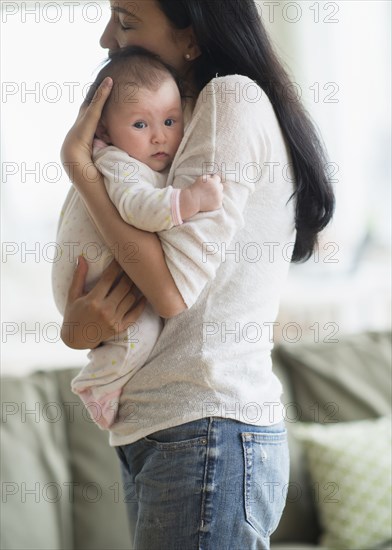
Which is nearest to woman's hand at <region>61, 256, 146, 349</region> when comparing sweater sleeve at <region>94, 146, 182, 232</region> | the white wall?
sweater sleeve at <region>94, 146, 182, 232</region>

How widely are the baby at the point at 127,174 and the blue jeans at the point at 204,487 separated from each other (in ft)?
0.40

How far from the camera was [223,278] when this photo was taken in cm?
108

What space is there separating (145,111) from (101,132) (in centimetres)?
11

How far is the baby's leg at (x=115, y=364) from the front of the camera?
43.5 inches

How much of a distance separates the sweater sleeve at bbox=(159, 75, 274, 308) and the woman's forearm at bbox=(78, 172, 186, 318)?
0.01 meters

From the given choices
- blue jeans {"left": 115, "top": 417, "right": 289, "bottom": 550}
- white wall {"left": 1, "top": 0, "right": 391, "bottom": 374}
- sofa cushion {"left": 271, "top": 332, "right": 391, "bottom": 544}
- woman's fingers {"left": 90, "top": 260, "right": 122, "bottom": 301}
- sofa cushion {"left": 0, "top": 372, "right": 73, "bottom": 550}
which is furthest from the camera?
white wall {"left": 1, "top": 0, "right": 391, "bottom": 374}

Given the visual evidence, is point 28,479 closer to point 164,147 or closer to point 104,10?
point 164,147

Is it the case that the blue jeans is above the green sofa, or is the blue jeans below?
above

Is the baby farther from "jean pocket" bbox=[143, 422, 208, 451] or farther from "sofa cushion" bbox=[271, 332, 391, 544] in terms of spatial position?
"sofa cushion" bbox=[271, 332, 391, 544]

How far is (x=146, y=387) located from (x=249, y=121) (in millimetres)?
403

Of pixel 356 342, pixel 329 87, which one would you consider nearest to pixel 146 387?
A: pixel 356 342

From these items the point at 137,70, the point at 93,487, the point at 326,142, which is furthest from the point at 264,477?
the point at 326,142

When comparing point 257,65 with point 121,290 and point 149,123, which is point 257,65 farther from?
point 121,290

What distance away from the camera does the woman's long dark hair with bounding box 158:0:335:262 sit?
1153 mm
